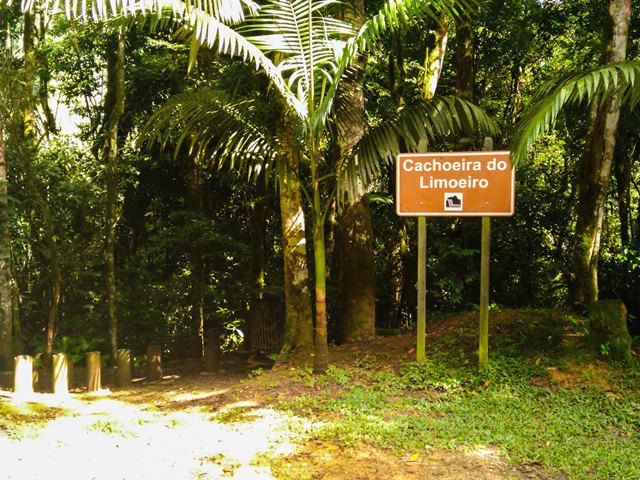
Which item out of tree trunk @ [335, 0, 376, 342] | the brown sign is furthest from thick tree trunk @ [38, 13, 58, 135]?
the brown sign

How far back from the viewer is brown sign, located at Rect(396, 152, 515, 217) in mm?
7137

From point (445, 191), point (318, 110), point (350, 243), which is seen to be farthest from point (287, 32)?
point (350, 243)

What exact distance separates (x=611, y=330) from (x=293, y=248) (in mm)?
3880

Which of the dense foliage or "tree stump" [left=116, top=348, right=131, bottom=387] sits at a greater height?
the dense foliage

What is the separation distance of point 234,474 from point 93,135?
10577 millimetres

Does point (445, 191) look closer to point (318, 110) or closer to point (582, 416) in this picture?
point (318, 110)

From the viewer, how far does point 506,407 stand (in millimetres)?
6211

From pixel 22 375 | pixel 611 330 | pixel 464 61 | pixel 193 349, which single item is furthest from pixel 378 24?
pixel 193 349

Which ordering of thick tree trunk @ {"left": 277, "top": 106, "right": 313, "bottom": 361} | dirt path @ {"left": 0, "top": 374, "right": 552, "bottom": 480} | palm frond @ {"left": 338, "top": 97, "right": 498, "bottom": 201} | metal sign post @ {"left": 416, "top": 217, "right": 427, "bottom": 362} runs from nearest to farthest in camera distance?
1. dirt path @ {"left": 0, "top": 374, "right": 552, "bottom": 480}
2. palm frond @ {"left": 338, "top": 97, "right": 498, "bottom": 201}
3. metal sign post @ {"left": 416, "top": 217, "right": 427, "bottom": 362}
4. thick tree trunk @ {"left": 277, "top": 106, "right": 313, "bottom": 361}

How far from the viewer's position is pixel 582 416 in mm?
5926

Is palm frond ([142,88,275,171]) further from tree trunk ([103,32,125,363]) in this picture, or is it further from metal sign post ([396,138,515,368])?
tree trunk ([103,32,125,363])

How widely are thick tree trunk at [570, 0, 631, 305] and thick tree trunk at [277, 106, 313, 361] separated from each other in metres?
3.60

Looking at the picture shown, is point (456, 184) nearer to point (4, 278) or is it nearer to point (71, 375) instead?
point (4, 278)

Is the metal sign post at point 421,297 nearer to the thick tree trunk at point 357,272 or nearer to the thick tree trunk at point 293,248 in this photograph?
the thick tree trunk at point 293,248
